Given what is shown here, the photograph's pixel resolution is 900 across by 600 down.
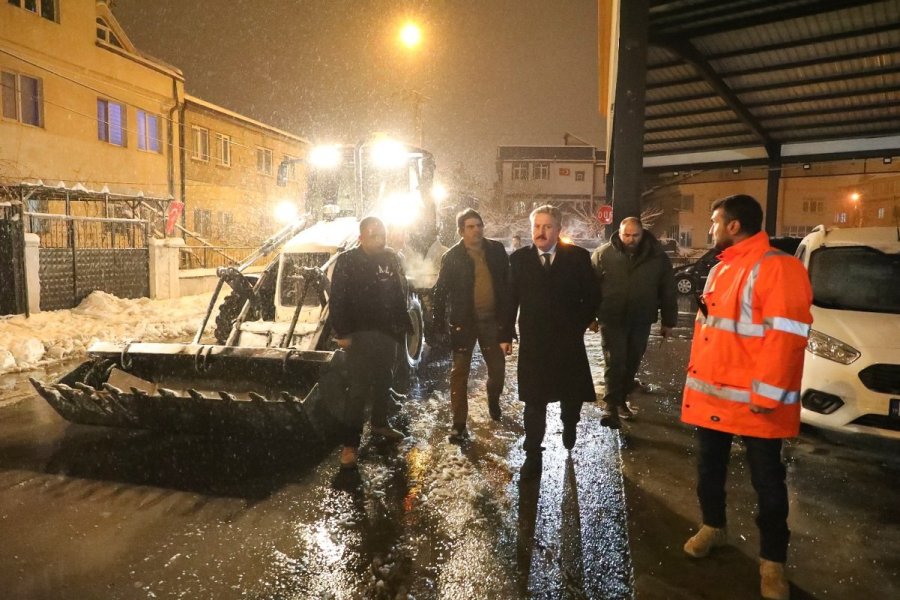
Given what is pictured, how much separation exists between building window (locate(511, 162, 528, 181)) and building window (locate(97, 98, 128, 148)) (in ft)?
119

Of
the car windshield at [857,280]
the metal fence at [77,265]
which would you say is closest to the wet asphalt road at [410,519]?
the car windshield at [857,280]

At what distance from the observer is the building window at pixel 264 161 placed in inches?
1180

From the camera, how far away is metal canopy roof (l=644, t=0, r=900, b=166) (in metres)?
8.86

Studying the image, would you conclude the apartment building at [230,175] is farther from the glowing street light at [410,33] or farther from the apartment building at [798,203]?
the apartment building at [798,203]

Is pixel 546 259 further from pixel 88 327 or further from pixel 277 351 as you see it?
pixel 88 327

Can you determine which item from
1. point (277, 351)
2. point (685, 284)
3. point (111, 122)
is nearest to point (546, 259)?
point (277, 351)

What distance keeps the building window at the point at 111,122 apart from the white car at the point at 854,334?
22091 millimetres

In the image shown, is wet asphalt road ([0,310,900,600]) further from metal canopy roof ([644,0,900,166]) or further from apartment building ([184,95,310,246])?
apartment building ([184,95,310,246])

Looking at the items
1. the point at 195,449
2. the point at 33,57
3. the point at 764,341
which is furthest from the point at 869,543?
the point at 33,57

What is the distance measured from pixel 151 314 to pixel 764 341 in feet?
39.5

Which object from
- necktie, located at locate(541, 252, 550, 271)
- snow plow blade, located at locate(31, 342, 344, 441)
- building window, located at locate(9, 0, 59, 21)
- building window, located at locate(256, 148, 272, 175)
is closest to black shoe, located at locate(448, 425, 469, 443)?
snow plow blade, located at locate(31, 342, 344, 441)

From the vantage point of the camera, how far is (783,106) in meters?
12.9

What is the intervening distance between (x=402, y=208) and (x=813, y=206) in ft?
175

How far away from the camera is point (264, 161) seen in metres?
30.5
